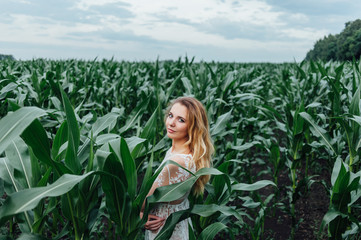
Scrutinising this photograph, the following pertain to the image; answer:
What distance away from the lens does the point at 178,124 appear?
1.86 meters

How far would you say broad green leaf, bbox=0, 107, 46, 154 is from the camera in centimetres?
106

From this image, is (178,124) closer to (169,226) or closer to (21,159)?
(169,226)

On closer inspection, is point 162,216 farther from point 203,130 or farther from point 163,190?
point 203,130

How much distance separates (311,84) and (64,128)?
15.8 feet

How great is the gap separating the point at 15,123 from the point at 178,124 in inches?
37.4

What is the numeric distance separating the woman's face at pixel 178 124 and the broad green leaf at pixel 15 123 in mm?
880

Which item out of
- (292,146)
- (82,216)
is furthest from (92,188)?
(292,146)

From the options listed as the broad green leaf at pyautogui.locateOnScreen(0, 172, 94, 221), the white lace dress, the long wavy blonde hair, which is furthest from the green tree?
the broad green leaf at pyautogui.locateOnScreen(0, 172, 94, 221)

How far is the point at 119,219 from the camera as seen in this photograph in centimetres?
149

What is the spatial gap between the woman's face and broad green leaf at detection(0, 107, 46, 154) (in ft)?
2.89

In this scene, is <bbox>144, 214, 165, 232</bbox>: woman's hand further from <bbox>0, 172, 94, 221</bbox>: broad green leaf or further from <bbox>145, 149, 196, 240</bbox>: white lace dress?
<bbox>0, 172, 94, 221</bbox>: broad green leaf

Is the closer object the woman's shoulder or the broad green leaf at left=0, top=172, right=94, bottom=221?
the broad green leaf at left=0, top=172, right=94, bottom=221

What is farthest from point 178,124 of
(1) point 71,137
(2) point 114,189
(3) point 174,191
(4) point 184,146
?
(1) point 71,137

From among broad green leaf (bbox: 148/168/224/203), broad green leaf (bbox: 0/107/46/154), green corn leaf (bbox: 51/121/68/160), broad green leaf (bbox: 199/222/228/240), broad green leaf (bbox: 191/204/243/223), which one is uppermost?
broad green leaf (bbox: 0/107/46/154)
